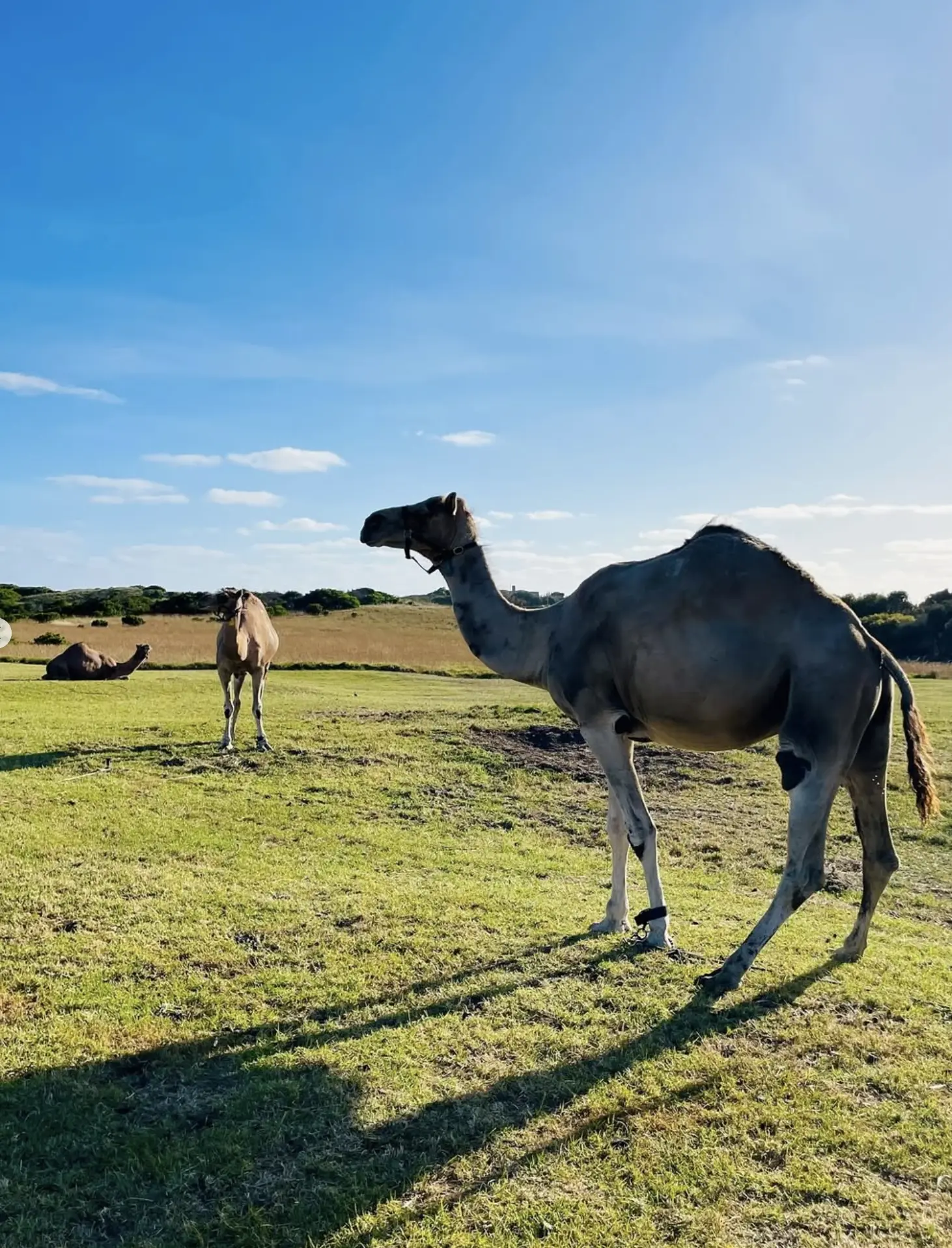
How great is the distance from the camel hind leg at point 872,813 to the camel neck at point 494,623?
2543 millimetres

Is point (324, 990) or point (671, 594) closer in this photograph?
point (324, 990)

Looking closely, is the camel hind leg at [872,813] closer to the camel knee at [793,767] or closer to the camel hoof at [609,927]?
the camel knee at [793,767]

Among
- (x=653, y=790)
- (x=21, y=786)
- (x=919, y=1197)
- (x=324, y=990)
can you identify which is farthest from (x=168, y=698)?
(x=919, y=1197)

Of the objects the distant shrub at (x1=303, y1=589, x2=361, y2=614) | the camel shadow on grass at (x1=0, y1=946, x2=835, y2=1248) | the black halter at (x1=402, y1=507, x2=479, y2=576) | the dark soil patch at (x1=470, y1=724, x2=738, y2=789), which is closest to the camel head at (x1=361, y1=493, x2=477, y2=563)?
the black halter at (x1=402, y1=507, x2=479, y2=576)

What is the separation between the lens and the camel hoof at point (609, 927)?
7.02 meters

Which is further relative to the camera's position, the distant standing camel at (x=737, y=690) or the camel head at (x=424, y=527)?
the camel head at (x=424, y=527)

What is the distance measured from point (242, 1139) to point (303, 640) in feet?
151

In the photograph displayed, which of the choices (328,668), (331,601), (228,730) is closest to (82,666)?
(328,668)

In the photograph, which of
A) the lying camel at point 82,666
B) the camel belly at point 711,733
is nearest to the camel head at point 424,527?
the camel belly at point 711,733

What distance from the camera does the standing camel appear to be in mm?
14953

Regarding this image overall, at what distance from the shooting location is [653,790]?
1380 centimetres

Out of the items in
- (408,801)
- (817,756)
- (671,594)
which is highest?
(671,594)

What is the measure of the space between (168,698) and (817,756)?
19782mm

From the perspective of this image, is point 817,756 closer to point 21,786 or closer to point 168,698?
point 21,786
